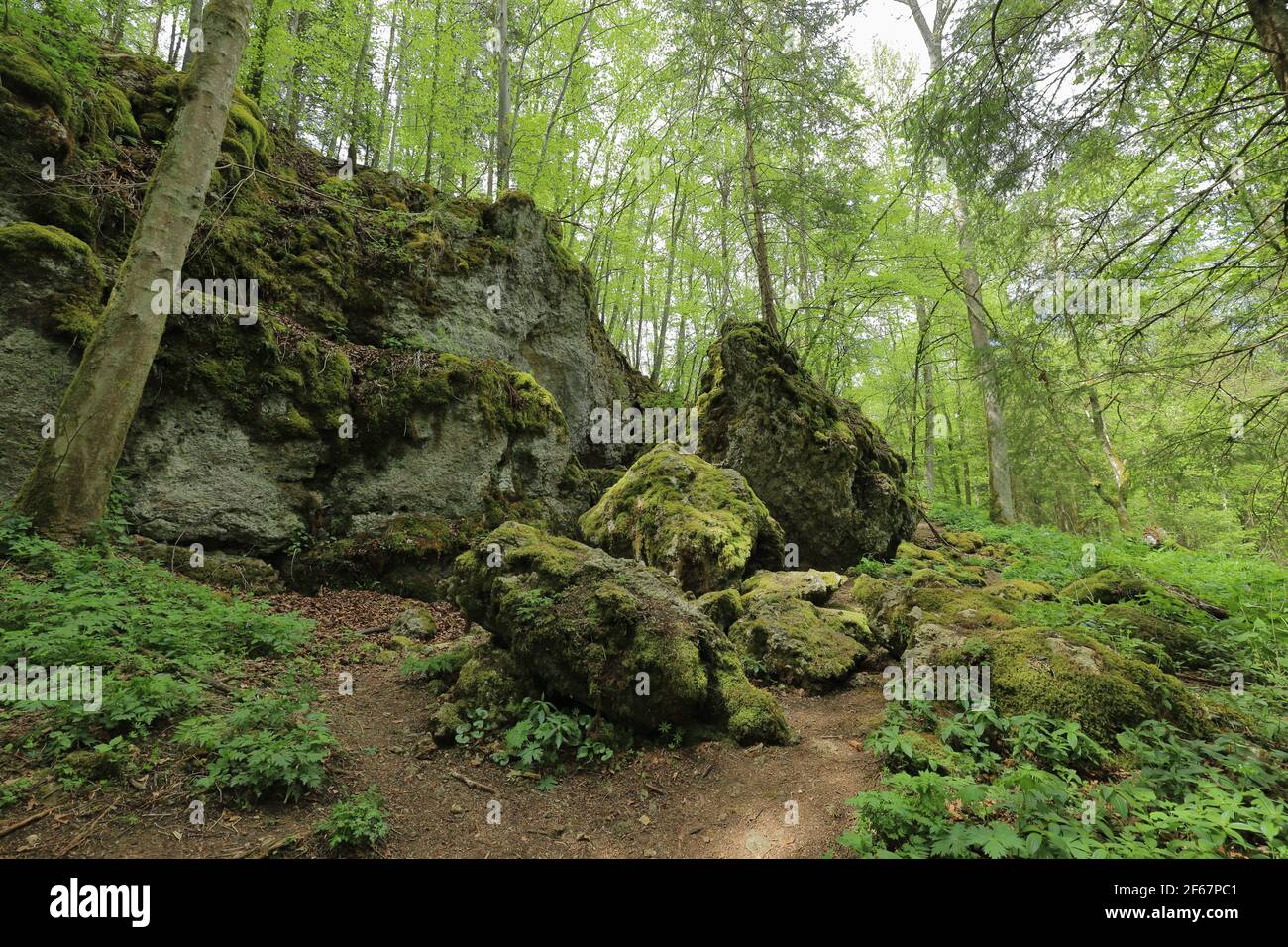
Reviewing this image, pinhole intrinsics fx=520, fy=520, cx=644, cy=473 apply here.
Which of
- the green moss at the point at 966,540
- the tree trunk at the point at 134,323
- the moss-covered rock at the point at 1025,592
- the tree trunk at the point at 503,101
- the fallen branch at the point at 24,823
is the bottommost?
the fallen branch at the point at 24,823

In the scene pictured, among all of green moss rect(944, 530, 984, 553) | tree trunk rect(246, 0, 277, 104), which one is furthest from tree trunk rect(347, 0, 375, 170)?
green moss rect(944, 530, 984, 553)

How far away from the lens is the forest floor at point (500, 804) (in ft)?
9.04

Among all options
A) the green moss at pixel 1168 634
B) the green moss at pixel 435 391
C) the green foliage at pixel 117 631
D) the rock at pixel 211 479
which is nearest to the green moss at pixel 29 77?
the rock at pixel 211 479

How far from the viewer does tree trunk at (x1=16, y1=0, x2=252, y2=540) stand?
16.8ft

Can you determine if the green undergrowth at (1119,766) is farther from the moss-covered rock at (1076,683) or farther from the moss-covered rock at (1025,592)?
the moss-covered rock at (1025,592)

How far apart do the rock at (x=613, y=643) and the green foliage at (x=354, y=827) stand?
1682 mm

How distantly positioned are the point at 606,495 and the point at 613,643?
510 cm

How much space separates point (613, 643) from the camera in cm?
447

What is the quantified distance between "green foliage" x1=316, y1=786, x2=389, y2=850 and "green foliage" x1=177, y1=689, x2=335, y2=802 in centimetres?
36

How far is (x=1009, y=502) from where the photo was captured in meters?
15.2

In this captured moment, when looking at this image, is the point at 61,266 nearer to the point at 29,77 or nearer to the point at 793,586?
the point at 29,77

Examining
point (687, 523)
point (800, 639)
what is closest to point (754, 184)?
point (687, 523)
